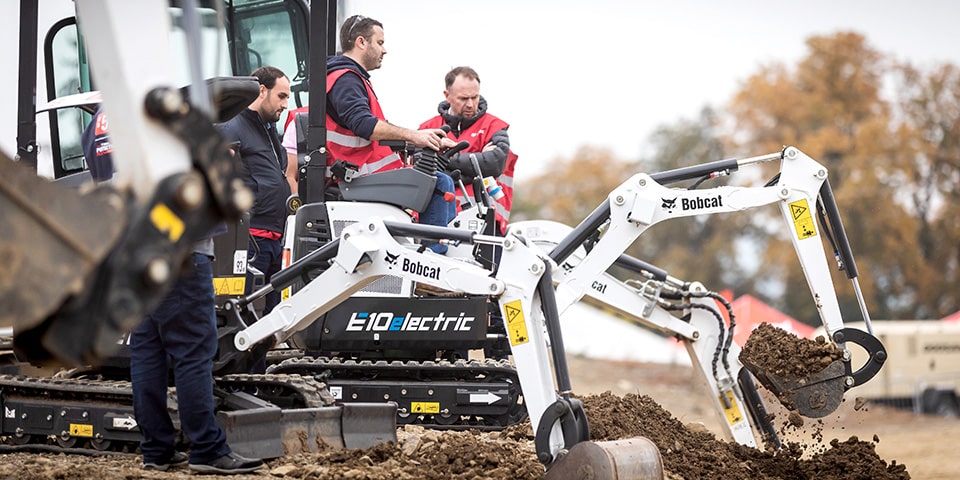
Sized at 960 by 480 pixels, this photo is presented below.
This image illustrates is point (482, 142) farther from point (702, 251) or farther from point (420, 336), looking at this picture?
point (702, 251)

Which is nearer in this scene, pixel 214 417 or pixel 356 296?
pixel 214 417

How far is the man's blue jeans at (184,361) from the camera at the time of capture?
6105 mm

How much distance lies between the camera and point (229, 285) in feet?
24.7

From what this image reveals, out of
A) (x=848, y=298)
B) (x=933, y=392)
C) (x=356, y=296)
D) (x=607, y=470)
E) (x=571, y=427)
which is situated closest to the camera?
(x=607, y=470)

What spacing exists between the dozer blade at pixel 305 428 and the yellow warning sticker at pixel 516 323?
0.95m

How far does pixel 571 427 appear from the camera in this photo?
6.32m

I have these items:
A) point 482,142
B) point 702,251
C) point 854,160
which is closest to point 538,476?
point 482,142

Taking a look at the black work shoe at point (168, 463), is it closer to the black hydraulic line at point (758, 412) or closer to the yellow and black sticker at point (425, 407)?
the yellow and black sticker at point (425, 407)

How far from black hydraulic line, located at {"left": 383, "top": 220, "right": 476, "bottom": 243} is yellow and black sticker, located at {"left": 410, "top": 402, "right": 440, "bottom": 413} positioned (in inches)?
66.8

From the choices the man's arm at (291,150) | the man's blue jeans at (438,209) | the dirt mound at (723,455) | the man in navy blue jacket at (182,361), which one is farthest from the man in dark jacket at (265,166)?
the dirt mound at (723,455)

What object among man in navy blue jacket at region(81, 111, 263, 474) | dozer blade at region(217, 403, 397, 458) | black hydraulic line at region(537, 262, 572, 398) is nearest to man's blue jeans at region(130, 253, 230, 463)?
man in navy blue jacket at region(81, 111, 263, 474)

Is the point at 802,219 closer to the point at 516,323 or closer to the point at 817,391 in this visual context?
the point at 817,391

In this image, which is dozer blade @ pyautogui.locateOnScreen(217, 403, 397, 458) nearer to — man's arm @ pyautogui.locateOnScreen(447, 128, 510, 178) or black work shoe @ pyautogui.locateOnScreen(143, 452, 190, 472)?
black work shoe @ pyautogui.locateOnScreen(143, 452, 190, 472)

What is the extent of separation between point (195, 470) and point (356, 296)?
2360 millimetres
